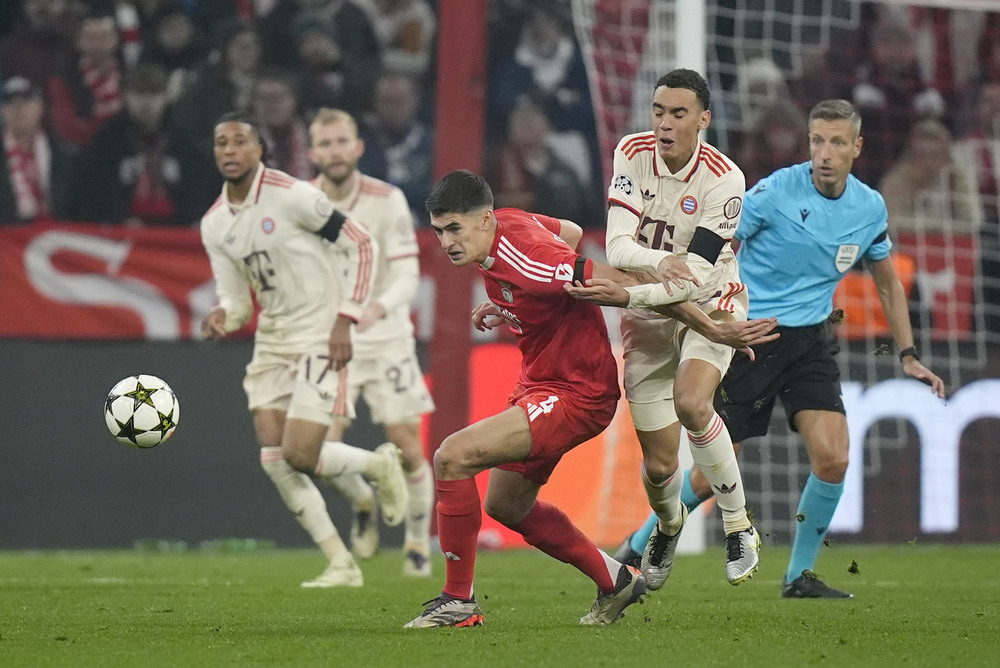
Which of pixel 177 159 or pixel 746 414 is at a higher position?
pixel 177 159

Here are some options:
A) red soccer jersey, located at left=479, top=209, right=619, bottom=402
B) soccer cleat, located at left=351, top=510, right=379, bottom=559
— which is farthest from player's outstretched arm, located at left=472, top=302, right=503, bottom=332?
soccer cleat, located at left=351, top=510, right=379, bottom=559

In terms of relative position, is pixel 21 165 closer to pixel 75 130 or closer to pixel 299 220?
pixel 75 130

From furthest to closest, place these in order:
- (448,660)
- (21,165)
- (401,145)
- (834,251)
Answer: (401,145)
(21,165)
(834,251)
(448,660)

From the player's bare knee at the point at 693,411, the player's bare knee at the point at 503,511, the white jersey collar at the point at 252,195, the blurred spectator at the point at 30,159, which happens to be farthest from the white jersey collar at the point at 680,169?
the blurred spectator at the point at 30,159

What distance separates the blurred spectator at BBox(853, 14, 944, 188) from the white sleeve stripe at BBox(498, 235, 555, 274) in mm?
7593

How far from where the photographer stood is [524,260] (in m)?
5.22

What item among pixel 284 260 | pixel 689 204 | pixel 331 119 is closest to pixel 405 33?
pixel 331 119

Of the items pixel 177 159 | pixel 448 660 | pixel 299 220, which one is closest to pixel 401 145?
pixel 177 159

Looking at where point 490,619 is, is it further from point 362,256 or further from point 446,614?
point 362,256

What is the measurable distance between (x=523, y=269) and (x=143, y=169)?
23.2ft

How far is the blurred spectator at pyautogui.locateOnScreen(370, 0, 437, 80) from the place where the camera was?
12469 millimetres

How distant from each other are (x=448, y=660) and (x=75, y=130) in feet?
26.8

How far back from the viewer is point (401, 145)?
1209 centimetres

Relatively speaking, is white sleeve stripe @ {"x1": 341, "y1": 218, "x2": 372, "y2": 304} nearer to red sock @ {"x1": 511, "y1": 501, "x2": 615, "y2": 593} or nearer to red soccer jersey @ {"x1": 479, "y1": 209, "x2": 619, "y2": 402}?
red soccer jersey @ {"x1": 479, "y1": 209, "x2": 619, "y2": 402}
